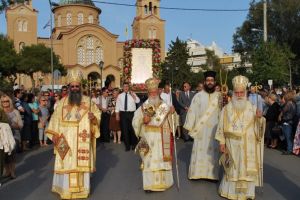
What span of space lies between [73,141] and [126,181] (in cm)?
188

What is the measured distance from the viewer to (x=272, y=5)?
167ft

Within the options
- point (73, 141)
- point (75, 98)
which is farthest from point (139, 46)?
point (73, 141)

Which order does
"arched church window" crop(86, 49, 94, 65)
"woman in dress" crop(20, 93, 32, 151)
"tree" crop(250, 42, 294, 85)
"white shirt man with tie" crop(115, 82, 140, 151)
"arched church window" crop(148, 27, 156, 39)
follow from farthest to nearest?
"arched church window" crop(148, 27, 156, 39), "arched church window" crop(86, 49, 94, 65), "tree" crop(250, 42, 294, 85), "woman in dress" crop(20, 93, 32, 151), "white shirt man with tie" crop(115, 82, 140, 151)

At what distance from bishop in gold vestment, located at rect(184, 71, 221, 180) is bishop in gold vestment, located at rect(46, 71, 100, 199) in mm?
1888

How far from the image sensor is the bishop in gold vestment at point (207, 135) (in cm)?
792

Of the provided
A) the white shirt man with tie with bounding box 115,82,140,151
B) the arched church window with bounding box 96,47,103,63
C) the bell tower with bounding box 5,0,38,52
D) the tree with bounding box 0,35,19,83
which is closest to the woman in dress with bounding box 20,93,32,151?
the white shirt man with tie with bounding box 115,82,140,151

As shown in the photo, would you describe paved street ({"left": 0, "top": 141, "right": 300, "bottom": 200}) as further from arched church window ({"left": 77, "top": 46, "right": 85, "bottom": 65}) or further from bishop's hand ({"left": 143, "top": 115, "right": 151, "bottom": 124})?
arched church window ({"left": 77, "top": 46, "right": 85, "bottom": 65})

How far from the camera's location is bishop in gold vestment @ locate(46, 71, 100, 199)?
6.95 m

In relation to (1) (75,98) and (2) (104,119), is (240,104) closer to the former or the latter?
(1) (75,98)

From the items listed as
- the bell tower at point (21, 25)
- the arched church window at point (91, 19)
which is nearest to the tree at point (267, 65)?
the bell tower at point (21, 25)

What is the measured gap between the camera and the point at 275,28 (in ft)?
171

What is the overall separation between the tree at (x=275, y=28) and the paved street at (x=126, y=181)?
39258 millimetres

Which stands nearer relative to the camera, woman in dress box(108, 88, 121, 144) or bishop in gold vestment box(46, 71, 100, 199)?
bishop in gold vestment box(46, 71, 100, 199)

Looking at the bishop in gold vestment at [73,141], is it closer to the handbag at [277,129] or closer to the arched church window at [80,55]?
the handbag at [277,129]
